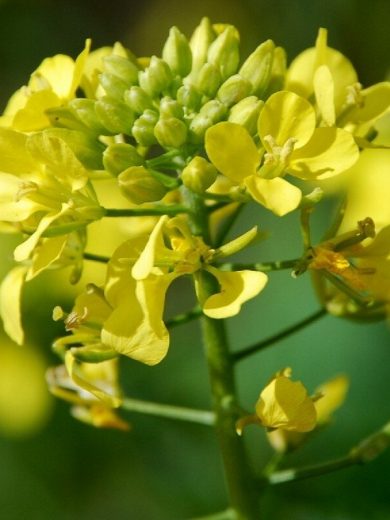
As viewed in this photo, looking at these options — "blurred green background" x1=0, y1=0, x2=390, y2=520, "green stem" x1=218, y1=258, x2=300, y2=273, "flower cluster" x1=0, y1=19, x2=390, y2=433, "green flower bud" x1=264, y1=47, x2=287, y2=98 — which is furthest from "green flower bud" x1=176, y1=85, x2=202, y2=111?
"blurred green background" x1=0, y1=0, x2=390, y2=520

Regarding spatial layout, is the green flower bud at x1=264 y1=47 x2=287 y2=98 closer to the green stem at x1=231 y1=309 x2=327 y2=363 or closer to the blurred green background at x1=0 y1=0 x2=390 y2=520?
the green stem at x1=231 y1=309 x2=327 y2=363

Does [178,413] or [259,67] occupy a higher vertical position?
[259,67]

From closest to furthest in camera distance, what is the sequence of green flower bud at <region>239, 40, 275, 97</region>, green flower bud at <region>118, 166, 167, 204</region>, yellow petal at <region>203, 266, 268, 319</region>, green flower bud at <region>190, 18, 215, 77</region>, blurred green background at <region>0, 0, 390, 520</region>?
1. yellow petal at <region>203, 266, 268, 319</region>
2. green flower bud at <region>118, 166, 167, 204</region>
3. green flower bud at <region>239, 40, 275, 97</region>
4. green flower bud at <region>190, 18, 215, 77</region>
5. blurred green background at <region>0, 0, 390, 520</region>

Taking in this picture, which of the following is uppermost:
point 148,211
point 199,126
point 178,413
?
point 199,126

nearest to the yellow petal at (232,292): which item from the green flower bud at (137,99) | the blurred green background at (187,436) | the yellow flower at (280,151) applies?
the yellow flower at (280,151)

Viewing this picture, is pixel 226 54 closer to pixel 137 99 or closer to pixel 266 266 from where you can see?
pixel 137 99

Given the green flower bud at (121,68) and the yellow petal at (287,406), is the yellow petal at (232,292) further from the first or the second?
the green flower bud at (121,68)

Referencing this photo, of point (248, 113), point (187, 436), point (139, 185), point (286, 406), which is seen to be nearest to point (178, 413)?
point (286, 406)
